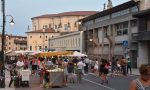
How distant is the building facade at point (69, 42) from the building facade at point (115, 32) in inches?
208

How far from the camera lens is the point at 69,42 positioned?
4343 inches

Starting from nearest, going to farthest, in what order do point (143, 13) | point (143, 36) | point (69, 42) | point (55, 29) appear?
point (143, 13)
point (143, 36)
point (69, 42)
point (55, 29)

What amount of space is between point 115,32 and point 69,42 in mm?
42385

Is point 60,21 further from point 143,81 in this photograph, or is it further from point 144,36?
point 143,81

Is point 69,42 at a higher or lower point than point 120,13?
lower

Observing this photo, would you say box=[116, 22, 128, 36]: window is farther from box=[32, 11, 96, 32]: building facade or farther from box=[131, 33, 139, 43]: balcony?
box=[32, 11, 96, 32]: building facade

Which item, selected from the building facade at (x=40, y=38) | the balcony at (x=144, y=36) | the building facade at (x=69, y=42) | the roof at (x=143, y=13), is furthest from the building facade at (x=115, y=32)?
the building facade at (x=40, y=38)

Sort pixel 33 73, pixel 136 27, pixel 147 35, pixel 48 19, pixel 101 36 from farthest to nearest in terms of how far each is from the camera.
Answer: pixel 48 19, pixel 101 36, pixel 136 27, pixel 147 35, pixel 33 73

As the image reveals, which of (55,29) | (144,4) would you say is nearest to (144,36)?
(144,4)

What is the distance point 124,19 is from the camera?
62.8 meters

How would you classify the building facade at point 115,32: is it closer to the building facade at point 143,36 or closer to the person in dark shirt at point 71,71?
the building facade at point 143,36

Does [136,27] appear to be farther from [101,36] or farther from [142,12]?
[101,36]

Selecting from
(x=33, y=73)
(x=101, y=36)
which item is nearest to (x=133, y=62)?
(x=101, y=36)

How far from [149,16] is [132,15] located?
113 inches
